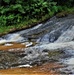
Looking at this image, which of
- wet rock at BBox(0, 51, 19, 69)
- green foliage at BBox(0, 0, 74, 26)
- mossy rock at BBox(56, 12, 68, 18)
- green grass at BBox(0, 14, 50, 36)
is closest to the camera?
wet rock at BBox(0, 51, 19, 69)

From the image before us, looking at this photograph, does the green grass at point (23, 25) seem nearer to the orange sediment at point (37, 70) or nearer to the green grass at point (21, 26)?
the green grass at point (21, 26)

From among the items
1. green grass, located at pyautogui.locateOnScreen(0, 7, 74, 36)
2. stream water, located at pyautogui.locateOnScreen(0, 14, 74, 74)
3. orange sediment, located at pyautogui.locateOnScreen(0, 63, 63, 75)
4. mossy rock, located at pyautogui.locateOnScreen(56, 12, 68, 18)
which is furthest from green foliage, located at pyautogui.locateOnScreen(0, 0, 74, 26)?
orange sediment, located at pyautogui.locateOnScreen(0, 63, 63, 75)

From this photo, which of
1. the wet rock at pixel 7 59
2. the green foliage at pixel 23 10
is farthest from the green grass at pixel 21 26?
the wet rock at pixel 7 59

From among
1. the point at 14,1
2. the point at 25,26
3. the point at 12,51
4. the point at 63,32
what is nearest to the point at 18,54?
the point at 12,51

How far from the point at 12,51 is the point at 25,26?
6.60 metres

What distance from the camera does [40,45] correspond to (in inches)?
546

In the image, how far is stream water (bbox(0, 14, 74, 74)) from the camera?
405 inches

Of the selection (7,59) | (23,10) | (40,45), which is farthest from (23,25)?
(7,59)

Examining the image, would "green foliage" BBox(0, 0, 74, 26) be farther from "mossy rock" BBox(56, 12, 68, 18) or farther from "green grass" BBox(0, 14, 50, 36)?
"mossy rock" BBox(56, 12, 68, 18)

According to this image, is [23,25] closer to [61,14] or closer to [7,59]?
[61,14]

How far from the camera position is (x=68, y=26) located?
16.5m

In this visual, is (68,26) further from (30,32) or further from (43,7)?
(43,7)

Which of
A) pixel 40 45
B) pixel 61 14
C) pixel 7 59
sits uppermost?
pixel 61 14

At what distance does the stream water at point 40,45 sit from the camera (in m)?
10.3
